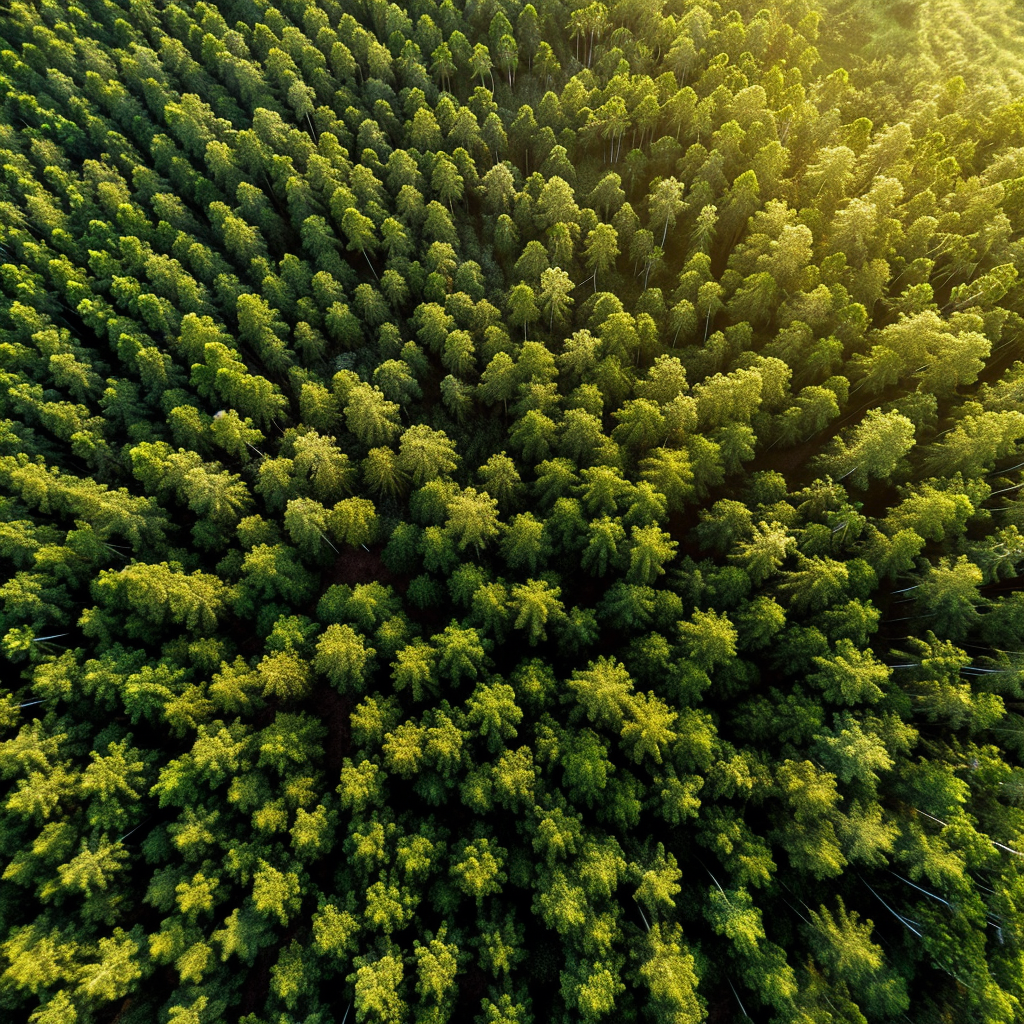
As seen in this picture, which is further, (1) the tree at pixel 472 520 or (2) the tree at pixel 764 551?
(1) the tree at pixel 472 520

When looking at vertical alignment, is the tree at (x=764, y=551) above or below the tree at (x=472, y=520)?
above

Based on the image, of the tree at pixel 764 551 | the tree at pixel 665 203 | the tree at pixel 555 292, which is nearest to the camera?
the tree at pixel 764 551

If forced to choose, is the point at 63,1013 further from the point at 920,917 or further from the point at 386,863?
the point at 920,917

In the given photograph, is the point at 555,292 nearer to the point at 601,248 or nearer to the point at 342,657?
the point at 601,248

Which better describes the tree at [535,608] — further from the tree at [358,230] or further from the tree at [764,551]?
the tree at [358,230]

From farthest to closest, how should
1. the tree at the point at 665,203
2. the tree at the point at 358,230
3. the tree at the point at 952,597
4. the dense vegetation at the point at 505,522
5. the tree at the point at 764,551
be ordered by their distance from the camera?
the tree at the point at 665,203 → the tree at the point at 358,230 → the tree at the point at 764,551 → the tree at the point at 952,597 → the dense vegetation at the point at 505,522

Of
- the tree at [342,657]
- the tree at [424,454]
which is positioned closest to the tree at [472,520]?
the tree at [424,454]

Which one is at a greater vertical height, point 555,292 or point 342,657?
point 555,292

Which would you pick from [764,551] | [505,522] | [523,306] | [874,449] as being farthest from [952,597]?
[523,306]
